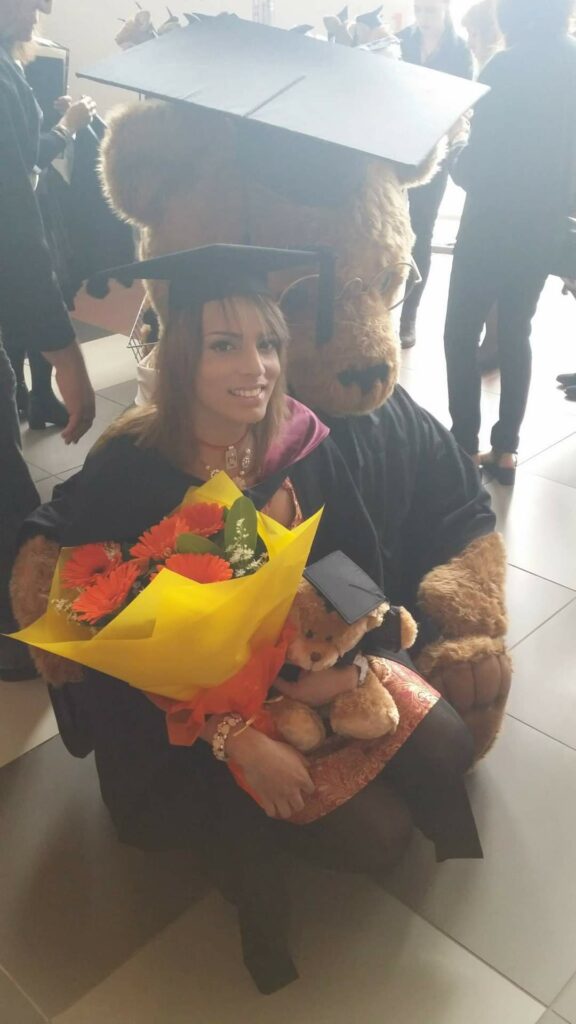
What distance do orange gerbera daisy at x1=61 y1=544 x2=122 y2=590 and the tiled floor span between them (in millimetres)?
580

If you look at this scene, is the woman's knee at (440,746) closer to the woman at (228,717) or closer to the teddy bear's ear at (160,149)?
the woman at (228,717)

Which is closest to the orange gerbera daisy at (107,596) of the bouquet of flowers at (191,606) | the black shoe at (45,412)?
the bouquet of flowers at (191,606)

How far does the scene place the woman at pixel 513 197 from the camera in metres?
2.29

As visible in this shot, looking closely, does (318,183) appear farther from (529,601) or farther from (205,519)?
(529,601)

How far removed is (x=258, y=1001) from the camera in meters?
1.23

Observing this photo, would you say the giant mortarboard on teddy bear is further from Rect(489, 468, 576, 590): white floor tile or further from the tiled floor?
Rect(489, 468, 576, 590): white floor tile

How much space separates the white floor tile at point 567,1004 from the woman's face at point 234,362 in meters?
0.98

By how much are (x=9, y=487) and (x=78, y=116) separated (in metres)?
1.98

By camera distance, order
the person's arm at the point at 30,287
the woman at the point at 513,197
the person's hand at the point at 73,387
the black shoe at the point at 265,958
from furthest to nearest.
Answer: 1. the woman at the point at 513,197
2. the person's hand at the point at 73,387
3. the person's arm at the point at 30,287
4. the black shoe at the point at 265,958

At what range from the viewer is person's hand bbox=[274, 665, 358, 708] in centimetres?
120

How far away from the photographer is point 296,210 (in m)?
1.34

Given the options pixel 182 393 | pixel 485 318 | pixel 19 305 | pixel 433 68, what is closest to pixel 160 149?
pixel 182 393

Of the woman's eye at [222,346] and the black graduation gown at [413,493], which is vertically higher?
the woman's eye at [222,346]

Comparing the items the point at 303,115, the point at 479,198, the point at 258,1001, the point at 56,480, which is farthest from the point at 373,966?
the point at 479,198
